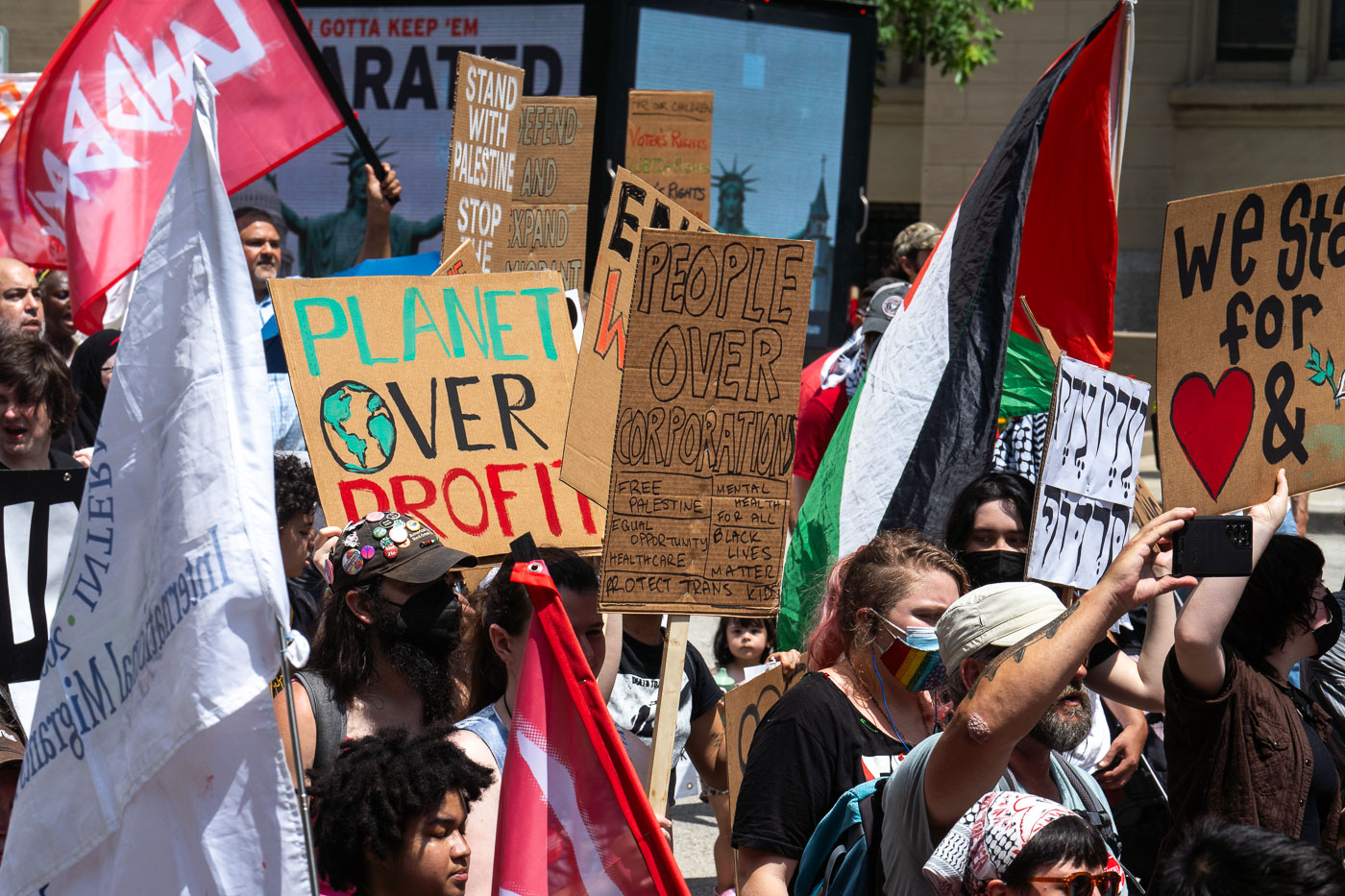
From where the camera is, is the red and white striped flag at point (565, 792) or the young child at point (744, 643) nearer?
the red and white striped flag at point (565, 792)

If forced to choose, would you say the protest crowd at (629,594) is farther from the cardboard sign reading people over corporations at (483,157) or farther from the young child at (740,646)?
the young child at (740,646)

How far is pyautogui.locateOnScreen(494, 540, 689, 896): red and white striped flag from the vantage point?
2.45 metres

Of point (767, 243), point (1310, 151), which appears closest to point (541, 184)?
A: point (767, 243)

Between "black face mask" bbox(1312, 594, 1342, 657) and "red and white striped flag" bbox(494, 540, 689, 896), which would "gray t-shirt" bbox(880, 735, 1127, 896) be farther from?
"black face mask" bbox(1312, 594, 1342, 657)

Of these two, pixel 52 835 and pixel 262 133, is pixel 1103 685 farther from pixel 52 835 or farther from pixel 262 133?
pixel 262 133

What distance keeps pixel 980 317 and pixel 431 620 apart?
5.79ft

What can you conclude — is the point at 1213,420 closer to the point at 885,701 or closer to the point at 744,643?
the point at 885,701

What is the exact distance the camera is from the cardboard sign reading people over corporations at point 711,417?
10.9ft

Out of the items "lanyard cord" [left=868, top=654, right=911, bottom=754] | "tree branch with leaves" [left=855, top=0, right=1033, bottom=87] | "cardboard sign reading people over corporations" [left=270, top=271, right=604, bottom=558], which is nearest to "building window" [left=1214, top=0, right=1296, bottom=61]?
"tree branch with leaves" [left=855, top=0, right=1033, bottom=87]

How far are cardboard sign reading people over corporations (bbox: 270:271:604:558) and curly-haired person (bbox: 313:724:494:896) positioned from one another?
50.6 inches

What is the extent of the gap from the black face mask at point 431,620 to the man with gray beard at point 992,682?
1126 mm

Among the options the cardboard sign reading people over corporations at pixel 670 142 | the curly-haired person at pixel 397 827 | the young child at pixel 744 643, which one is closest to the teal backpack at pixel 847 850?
the curly-haired person at pixel 397 827

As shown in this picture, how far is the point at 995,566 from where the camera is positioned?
3.67 metres

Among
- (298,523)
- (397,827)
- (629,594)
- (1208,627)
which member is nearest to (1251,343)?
(1208,627)
